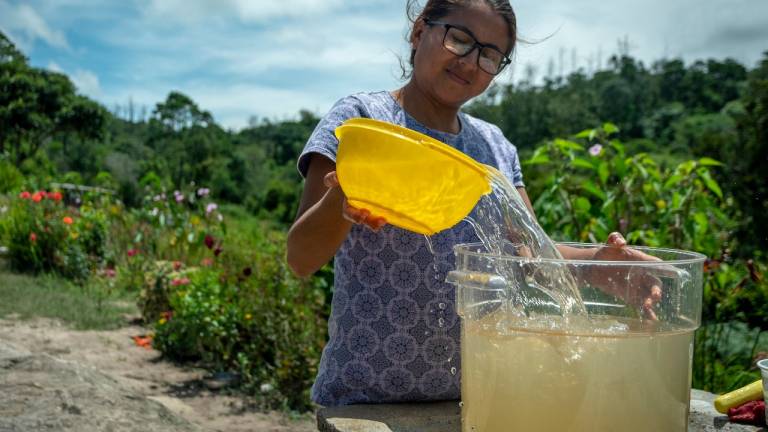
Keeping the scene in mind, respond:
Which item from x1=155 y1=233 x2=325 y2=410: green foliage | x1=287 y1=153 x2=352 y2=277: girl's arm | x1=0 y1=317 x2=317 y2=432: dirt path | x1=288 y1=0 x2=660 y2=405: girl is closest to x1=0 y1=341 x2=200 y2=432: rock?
x1=0 y1=317 x2=317 y2=432: dirt path

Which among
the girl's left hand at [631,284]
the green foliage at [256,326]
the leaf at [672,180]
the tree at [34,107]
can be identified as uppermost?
the tree at [34,107]

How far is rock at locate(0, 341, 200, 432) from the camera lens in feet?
8.47

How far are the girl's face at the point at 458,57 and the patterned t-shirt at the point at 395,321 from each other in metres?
0.19

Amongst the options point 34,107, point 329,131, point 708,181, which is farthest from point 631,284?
point 34,107

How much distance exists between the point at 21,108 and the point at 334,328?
31.0 metres

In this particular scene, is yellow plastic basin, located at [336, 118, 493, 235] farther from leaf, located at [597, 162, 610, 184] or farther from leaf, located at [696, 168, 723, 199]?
leaf, located at [696, 168, 723, 199]

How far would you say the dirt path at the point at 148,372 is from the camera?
4262 millimetres

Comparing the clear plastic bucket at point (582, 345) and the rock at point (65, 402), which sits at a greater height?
the clear plastic bucket at point (582, 345)

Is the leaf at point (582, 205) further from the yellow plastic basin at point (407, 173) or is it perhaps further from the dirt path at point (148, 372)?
the yellow plastic basin at point (407, 173)

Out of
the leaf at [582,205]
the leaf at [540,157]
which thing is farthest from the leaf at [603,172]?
the leaf at [540,157]

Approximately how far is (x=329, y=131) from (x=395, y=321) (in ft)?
1.50

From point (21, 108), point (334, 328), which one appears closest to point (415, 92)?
point (334, 328)

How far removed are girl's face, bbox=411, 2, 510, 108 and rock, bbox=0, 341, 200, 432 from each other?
1864 mm

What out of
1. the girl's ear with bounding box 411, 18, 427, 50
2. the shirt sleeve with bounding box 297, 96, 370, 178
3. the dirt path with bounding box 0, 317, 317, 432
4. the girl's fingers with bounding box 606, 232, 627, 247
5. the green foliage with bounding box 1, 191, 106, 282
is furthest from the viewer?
the green foliage with bounding box 1, 191, 106, 282
